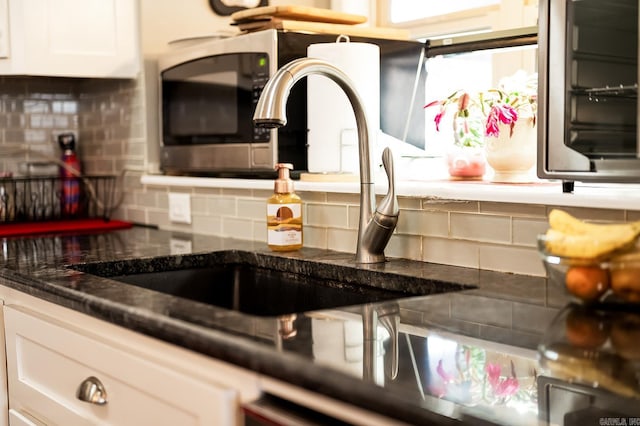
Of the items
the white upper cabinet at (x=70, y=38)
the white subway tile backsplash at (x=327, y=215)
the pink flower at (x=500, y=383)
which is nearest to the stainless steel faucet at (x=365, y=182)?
the white subway tile backsplash at (x=327, y=215)

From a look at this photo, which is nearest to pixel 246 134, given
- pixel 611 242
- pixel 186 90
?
pixel 186 90

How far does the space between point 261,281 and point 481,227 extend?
555 mm

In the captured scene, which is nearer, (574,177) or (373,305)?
(373,305)

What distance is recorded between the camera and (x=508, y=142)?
72.5 inches

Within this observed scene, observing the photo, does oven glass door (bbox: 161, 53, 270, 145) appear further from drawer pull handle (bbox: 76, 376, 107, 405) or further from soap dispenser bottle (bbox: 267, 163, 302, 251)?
drawer pull handle (bbox: 76, 376, 107, 405)

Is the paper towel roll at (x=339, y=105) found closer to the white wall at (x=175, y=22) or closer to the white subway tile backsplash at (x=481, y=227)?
the white subway tile backsplash at (x=481, y=227)

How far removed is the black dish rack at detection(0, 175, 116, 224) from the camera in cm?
285

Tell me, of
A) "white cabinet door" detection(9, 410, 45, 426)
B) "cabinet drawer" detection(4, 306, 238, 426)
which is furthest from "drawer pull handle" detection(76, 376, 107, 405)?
"white cabinet door" detection(9, 410, 45, 426)

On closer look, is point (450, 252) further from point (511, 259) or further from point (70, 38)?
point (70, 38)

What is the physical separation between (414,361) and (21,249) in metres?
1.45

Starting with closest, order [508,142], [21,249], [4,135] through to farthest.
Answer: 1. [508,142]
2. [21,249]
3. [4,135]

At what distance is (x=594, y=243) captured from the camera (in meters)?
1.13

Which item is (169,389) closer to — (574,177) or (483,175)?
(574,177)

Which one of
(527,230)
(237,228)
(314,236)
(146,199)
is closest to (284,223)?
(314,236)
